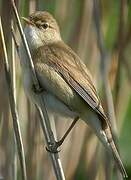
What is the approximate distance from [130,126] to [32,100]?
130cm

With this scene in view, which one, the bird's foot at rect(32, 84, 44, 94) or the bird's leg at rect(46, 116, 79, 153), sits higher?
the bird's foot at rect(32, 84, 44, 94)

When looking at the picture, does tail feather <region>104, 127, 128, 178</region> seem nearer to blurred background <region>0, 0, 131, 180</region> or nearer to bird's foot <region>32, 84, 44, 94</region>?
blurred background <region>0, 0, 131, 180</region>

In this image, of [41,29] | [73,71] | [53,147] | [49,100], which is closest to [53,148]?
[53,147]

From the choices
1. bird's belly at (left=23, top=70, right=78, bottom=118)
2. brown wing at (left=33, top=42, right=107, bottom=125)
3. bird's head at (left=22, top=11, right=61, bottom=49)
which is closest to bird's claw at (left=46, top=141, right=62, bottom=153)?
bird's belly at (left=23, top=70, right=78, bottom=118)

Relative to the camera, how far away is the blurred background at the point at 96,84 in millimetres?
3699

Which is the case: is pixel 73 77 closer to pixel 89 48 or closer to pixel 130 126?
pixel 89 48

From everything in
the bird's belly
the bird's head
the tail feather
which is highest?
the bird's head

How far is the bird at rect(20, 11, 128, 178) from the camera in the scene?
3.48 meters

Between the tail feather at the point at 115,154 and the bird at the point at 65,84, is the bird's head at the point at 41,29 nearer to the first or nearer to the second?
the bird at the point at 65,84

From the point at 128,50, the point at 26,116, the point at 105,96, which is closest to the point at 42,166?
the point at 26,116

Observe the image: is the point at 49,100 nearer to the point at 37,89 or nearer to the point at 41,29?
the point at 37,89

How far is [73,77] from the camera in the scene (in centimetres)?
356

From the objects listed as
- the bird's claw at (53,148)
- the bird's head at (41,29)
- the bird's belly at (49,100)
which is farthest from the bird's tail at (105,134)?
the bird's head at (41,29)

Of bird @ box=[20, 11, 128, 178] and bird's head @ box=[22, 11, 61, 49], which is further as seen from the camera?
bird's head @ box=[22, 11, 61, 49]
